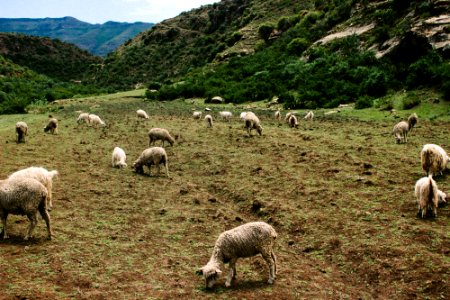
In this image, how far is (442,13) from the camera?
38031 mm

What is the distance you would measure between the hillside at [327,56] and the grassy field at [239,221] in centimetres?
1320

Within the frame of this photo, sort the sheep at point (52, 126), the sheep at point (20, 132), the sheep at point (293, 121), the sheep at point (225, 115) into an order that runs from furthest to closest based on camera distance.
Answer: the sheep at point (225, 115) → the sheep at point (293, 121) → the sheep at point (52, 126) → the sheep at point (20, 132)

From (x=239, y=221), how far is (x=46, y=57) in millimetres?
114669

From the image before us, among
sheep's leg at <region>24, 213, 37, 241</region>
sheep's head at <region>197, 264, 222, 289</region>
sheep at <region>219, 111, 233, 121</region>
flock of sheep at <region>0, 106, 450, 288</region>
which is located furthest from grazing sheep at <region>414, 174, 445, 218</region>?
sheep at <region>219, 111, 233, 121</region>

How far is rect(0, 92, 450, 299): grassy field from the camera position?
8.74 metres

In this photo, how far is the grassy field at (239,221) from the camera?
874cm

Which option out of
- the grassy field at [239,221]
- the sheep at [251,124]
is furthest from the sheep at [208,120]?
the grassy field at [239,221]

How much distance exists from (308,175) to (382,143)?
6.65m

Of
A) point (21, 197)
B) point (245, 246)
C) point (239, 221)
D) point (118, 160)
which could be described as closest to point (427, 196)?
point (239, 221)

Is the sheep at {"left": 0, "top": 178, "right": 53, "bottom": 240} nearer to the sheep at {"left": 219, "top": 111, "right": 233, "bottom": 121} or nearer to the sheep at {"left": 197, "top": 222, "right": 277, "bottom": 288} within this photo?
the sheep at {"left": 197, "top": 222, "right": 277, "bottom": 288}

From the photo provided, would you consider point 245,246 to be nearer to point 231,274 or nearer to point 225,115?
point 231,274

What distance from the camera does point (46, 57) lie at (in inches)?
4510

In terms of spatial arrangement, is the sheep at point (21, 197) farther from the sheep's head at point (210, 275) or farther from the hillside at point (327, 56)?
the hillside at point (327, 56)

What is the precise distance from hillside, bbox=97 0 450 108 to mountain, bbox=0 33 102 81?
25.7 m
